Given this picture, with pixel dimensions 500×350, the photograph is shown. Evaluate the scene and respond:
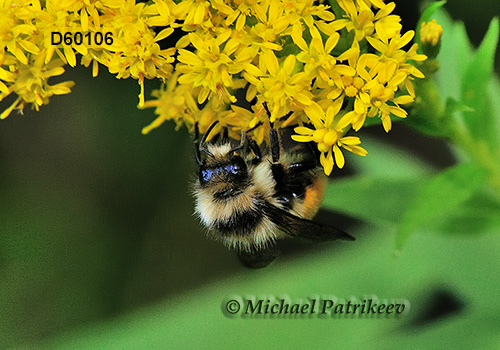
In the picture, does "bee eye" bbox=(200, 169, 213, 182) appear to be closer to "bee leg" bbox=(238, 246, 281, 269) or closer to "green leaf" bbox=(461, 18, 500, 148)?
"bee leg" bbox=(238, 246, 281, 269)

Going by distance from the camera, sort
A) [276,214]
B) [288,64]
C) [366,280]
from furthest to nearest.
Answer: [366,280] < [276,214] < [288,64]

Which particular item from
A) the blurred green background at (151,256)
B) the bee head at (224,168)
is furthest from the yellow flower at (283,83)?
the blurred green background at (151,256)

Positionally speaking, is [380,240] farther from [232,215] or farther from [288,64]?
[288,64]

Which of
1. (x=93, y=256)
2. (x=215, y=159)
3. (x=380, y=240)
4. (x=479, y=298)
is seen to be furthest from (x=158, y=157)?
(x=479, y=298)

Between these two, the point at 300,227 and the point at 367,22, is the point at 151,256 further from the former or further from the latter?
the point at 367,22

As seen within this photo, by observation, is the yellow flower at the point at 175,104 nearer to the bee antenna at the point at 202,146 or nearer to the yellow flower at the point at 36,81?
the bee antenna at the point at 202,146

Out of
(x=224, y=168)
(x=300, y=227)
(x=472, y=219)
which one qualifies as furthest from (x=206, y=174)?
(x=472, y=219)
